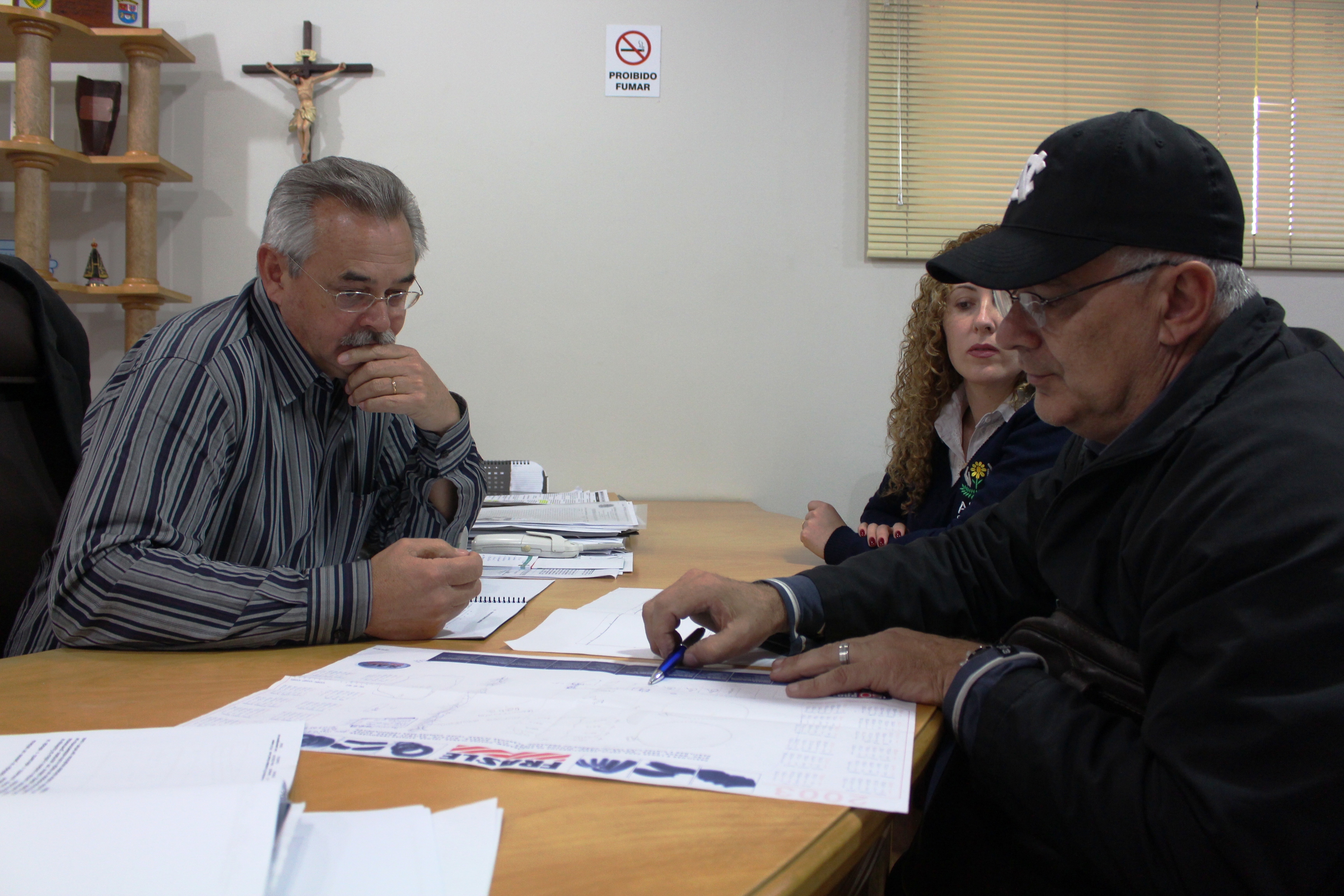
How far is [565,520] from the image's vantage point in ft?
5.80

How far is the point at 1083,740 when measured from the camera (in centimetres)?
67

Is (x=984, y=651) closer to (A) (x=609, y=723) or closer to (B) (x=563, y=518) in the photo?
(A) (x=609, y=723)

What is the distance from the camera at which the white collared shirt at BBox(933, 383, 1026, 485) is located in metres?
1.74

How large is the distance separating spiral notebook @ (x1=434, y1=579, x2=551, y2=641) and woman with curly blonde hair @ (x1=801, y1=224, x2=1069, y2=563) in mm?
659

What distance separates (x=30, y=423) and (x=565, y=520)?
36.9 inches

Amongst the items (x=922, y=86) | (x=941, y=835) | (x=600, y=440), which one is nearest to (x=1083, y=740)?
(x=941, y=835)

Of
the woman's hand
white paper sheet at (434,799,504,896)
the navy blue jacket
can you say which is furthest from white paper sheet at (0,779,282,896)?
the woman's hand

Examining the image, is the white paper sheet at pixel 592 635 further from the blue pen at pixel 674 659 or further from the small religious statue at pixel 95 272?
the small religious statue at pixel 95 272

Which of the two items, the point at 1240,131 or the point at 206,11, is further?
the point at 1240,131

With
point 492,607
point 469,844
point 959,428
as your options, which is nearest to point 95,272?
point 492,607

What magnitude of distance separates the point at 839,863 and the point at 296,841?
348 mm

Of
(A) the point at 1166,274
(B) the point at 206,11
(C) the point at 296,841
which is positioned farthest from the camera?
(B) the point at 206,11

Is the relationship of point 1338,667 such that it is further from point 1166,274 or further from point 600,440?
→ point 600,440

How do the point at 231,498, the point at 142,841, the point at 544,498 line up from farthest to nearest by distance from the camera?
the point at 544,498 → the point at 231,498 → the point at 142,841
